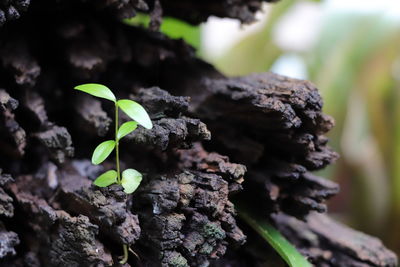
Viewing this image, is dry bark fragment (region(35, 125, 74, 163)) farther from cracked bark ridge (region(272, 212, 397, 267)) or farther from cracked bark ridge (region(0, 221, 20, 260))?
cracked bark ridge (region(272, 212, 397, 267))

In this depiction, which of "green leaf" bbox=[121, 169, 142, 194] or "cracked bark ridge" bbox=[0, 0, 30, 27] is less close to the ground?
"cracked bark ridge" bbox=[0, 0, 30, 27]

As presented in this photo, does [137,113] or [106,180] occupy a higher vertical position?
[137,113]

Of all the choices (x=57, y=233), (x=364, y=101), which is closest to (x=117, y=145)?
(x=57, y=233)

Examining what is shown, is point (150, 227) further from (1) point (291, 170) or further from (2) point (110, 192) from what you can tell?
(1) point (291, 170)

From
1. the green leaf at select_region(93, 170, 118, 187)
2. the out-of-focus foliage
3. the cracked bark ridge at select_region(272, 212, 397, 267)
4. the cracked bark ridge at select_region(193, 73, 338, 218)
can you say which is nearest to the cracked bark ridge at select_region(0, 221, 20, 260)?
the green leaf at select_region(93, 170, 118, 187)

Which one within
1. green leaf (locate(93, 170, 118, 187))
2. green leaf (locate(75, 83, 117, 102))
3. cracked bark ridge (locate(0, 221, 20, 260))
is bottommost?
cracked bark ridge (locate(0, 221, 20, 260))

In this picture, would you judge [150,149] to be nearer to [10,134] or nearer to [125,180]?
[125,180]
